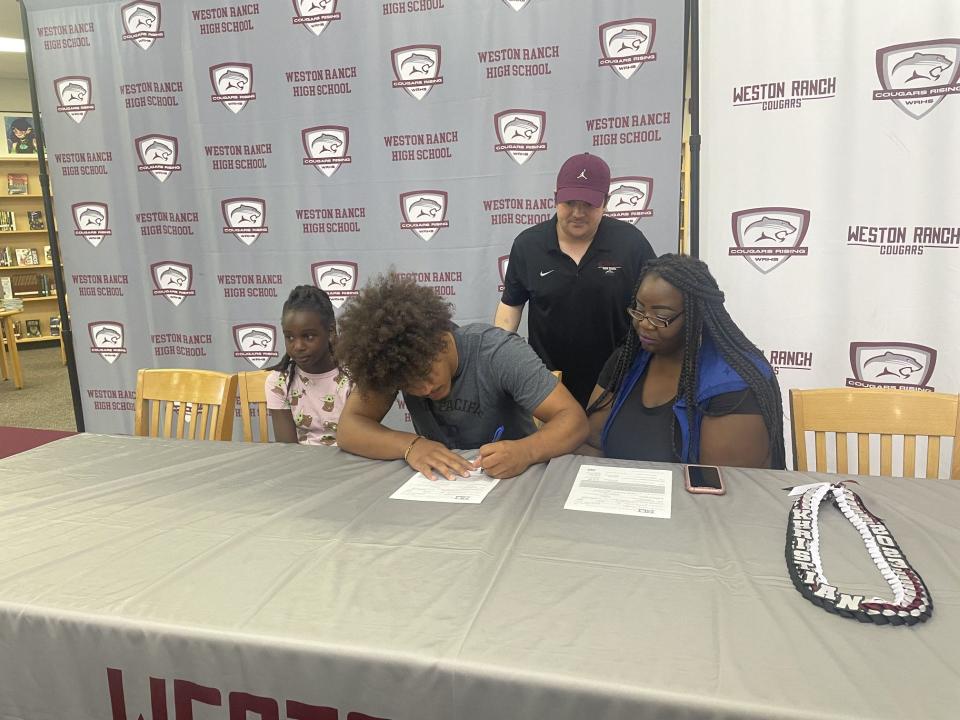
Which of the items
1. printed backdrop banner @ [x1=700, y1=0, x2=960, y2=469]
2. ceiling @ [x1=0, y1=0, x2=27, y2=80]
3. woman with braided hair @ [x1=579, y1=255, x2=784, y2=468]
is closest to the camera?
woman with braided hair @ [x1=579, y1=255, x2=784, y2=468]

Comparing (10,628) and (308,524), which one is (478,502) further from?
(10,628)

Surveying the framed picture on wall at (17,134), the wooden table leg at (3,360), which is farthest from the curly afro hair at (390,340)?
the framed picture on wall at (17,134)

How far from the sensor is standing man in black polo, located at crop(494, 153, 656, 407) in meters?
2.18

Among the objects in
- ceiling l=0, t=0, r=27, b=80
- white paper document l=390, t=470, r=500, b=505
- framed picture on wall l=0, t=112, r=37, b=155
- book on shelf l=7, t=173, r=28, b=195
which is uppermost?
ceiling l=0, t=0, r=27, b=80

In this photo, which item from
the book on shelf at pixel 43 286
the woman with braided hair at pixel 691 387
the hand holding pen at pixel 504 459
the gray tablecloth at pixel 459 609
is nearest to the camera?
the gray tablecloth at pixel 459 609

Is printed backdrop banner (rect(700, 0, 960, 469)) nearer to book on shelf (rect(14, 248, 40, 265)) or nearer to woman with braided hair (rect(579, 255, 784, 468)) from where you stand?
woman with braided hair (rect(579, 255, 784, 468))

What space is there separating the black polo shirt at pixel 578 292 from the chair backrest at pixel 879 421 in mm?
748

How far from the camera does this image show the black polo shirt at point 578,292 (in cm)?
223

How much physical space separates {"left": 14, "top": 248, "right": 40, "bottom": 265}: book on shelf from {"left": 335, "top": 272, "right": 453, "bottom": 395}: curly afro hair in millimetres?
8399

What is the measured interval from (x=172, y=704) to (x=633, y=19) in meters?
2.80

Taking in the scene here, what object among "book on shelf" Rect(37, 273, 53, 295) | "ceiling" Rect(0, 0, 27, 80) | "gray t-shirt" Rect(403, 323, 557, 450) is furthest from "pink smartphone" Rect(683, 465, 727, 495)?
"book on shelf" Rect(37, 273, 53, 295)

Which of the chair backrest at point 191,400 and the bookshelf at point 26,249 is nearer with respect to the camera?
the chair backrest at point 191,400

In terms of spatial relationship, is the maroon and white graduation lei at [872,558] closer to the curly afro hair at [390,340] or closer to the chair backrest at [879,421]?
the chair backrest at [879,421]

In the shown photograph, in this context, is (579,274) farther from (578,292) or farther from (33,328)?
(33,328)
